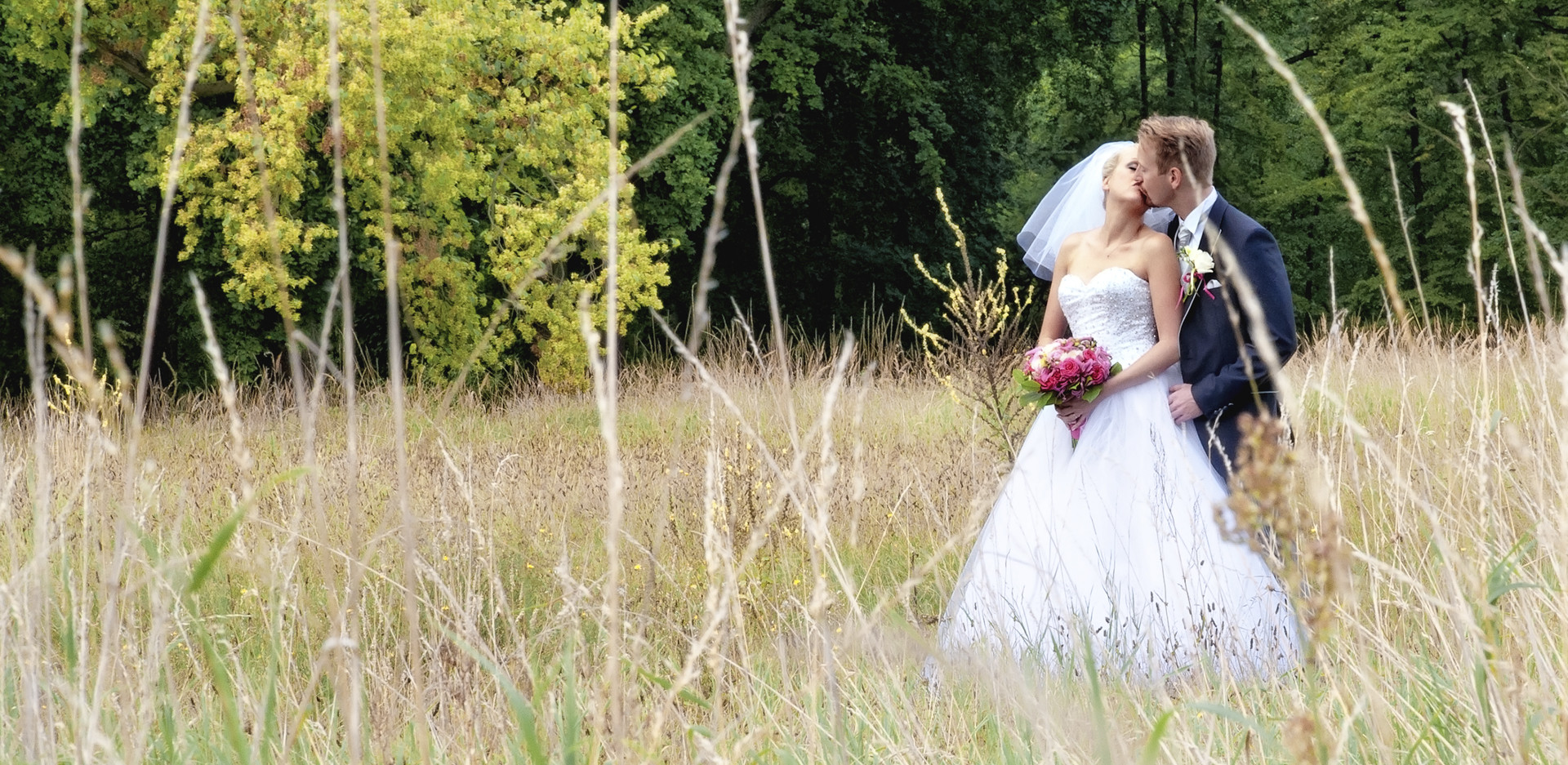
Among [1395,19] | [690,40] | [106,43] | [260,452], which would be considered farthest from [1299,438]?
[1395,19]

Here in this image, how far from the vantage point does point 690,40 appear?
51.4 feet

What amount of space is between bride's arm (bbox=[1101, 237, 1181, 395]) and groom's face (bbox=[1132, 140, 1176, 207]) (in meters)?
0.13

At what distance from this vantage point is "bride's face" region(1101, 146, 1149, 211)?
3.77 meters

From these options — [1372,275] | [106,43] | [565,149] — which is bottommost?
[1372,275]

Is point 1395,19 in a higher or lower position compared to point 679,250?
higher

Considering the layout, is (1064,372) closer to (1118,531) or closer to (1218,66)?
(1118,531)

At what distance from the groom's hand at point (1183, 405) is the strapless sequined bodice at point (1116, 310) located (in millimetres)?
202

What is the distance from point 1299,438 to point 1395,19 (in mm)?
19638

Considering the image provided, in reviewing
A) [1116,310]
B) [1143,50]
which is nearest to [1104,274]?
[1116,310]

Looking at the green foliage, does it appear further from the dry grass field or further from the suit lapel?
the suit lapel

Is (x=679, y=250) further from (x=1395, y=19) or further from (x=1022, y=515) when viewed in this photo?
(x=1022, y=515)

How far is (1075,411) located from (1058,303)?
1.46 ft

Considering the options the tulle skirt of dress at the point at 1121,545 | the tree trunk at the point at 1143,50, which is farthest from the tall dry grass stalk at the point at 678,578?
the tree trunk at the point at 1143,50

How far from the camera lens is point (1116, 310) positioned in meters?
3.88
